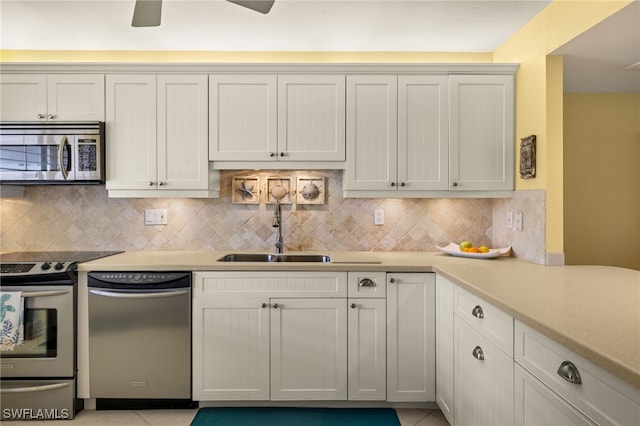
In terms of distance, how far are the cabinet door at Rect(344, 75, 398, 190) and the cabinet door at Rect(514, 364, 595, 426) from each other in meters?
1.62

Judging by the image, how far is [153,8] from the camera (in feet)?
6.01

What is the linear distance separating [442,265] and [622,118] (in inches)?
77.8

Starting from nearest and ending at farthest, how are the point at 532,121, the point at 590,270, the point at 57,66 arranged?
→ the point at 590,270 < the point at 532,121 < the point at 57,66

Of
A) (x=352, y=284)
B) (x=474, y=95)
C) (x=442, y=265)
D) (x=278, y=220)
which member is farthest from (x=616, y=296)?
(x=278, y=220)

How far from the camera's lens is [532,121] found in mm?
2609

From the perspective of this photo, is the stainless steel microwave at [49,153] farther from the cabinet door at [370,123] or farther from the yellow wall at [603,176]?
the yellow wall at [603,176]

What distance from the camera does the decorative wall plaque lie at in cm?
258

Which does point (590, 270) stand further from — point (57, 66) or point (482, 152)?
point (57, 66)

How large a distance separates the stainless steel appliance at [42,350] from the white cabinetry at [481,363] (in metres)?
2.23

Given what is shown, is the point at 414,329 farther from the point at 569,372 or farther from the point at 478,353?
the point at 569,372

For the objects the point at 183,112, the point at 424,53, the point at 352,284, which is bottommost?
the point at 352,284

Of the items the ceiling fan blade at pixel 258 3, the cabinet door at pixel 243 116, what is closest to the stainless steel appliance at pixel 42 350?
the cabinet door at pixel 243 116

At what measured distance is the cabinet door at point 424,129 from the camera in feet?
9.29

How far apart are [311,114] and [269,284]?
119cm
